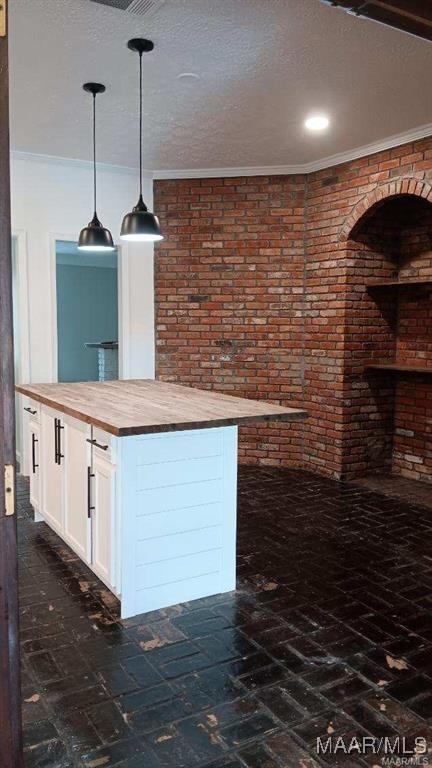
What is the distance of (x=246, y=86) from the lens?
3.41 meters

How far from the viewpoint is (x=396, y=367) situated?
4816 millimetres

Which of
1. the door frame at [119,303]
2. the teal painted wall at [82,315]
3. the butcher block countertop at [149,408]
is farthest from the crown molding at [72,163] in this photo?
the teal painted wall at [82,315]

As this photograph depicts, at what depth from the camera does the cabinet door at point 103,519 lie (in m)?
2.64

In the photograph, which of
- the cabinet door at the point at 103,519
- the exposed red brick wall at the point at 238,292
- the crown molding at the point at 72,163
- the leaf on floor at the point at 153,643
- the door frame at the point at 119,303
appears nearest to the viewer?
the leaf on floor at the point at 153,643

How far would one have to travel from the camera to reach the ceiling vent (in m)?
2.49

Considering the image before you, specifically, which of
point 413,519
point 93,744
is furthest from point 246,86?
point 93,744

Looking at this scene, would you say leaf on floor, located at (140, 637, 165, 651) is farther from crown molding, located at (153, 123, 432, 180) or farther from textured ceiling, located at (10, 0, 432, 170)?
crown molding, located at (153, 123, 432, 180)

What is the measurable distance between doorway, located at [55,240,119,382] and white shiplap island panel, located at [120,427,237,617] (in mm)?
8458

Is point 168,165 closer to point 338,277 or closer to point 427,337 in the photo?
point 338,277

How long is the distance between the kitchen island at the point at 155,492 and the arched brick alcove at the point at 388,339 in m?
2.19

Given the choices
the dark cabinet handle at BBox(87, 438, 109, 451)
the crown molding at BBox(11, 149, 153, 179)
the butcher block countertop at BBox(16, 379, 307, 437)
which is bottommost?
the dark cabinet handle at BBox(87, 438, 109, 451)

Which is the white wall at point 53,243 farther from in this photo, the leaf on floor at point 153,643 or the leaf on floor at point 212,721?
the leaf on floor at point 212,721

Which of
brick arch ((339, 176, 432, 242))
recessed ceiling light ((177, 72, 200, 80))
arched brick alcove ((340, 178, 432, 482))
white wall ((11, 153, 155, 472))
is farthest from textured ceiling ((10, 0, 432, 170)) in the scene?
arched brick alcove ((340, 178, 432, 482))

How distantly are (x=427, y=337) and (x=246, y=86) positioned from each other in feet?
8.68
